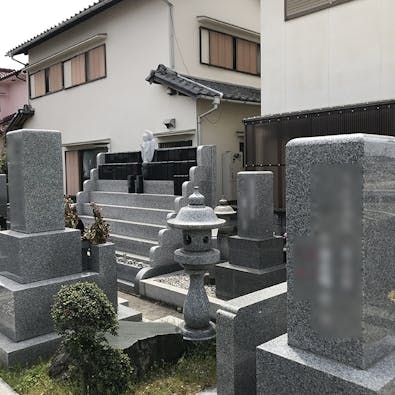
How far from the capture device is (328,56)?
962 cm

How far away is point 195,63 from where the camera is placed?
14.3 meters

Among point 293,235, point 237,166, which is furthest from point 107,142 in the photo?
point 293,235

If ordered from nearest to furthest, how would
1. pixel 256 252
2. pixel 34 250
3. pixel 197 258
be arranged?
pixel 197 258, pixel 34 250, pixel 256 252

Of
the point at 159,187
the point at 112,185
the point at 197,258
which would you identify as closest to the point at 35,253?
the point at 197,258

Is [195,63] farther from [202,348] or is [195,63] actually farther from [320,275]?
[320,275]

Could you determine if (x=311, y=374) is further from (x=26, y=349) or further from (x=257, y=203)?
(x=257, y=203)

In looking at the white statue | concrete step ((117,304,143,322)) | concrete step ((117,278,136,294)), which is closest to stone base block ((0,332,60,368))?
concrete step ((117,304,143,322))

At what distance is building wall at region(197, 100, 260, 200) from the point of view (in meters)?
13.1

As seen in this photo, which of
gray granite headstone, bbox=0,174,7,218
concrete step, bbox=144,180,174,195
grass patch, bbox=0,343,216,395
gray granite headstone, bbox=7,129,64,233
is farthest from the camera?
gray granite headstone, bbox=0,174,7,218

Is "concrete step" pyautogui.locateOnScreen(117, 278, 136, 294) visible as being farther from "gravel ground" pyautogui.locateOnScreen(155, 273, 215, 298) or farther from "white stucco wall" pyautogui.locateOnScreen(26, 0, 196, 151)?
"white stucco wall" pyautogui.locateOnScreen(26, 0, 196, 151)

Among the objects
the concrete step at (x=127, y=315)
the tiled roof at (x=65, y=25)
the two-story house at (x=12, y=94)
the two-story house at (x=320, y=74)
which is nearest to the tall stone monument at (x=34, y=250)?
the concrete step at (x=127, y=315)

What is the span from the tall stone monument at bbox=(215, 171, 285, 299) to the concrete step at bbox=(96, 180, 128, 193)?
220 inches

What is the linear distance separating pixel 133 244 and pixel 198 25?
336 inches

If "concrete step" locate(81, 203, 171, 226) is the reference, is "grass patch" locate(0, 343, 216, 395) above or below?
below
